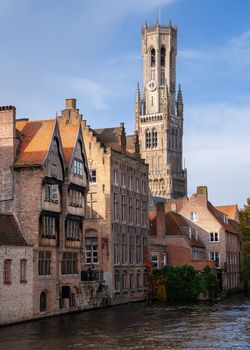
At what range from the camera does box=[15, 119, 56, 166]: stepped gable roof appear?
49.4 metres

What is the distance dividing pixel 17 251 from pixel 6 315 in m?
4.46

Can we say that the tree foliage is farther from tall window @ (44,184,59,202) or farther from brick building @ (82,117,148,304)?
tall window @ (44,184,59,202)

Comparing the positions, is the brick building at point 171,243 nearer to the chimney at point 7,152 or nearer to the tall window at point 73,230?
the tall window at point 73,230

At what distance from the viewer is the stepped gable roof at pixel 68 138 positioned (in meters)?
54.2

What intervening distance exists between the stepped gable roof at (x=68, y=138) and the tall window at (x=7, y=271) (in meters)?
11.9

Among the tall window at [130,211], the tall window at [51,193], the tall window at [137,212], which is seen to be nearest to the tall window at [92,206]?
the tall window at [130,211]

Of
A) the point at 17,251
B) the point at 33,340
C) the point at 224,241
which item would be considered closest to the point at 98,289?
the point at 17,251

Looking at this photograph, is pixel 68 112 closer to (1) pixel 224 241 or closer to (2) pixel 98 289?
(2) pixel 98 289

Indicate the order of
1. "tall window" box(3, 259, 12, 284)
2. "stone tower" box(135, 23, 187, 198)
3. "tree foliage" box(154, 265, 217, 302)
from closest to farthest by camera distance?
"tall window" box(3, 259, 12, 284) → "tree foliage" box(154, 265, 217, 302) → "stone tower" box(135, 23, 187, 198)

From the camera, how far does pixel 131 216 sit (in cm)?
7119

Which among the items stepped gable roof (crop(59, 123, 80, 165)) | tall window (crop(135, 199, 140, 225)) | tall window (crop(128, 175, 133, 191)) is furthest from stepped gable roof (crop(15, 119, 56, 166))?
tall window (crop(135, 199, 140, 225))

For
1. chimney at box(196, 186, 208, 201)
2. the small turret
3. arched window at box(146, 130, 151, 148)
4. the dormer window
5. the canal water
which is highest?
the small turret

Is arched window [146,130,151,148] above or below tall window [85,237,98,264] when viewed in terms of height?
above

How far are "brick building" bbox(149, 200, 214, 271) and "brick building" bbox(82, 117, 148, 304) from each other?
4302mm
